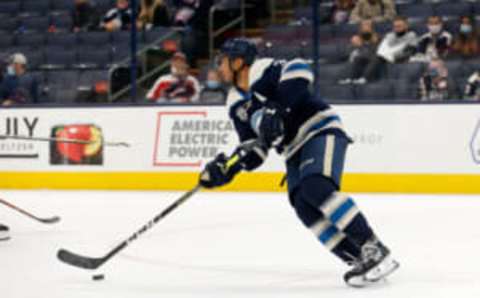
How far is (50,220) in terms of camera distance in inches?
240

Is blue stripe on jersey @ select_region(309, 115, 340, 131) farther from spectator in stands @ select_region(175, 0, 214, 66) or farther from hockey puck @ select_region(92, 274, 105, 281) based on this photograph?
spectator in stands @ select_region(175, 0, 214, 66)

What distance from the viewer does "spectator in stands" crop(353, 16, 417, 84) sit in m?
8.16

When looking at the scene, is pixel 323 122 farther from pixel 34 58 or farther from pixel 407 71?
pixel 34 58

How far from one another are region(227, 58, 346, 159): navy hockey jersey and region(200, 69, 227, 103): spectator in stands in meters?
4.55

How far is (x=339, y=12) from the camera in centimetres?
883

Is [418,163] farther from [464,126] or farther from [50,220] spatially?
[50,220]

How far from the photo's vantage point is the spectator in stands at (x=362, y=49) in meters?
8.27

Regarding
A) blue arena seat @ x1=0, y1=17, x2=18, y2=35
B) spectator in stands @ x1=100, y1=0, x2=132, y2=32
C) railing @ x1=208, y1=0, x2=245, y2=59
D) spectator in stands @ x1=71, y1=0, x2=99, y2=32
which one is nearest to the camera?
spectator in stands @ x1=100, y1=0, x2=132, y2=32

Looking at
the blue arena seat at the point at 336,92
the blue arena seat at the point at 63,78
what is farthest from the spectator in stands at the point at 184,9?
the blue arena seat at the point at 336,92

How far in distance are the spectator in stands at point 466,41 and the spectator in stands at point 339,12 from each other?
112cm

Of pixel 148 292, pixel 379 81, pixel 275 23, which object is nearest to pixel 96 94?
pixel 275 23

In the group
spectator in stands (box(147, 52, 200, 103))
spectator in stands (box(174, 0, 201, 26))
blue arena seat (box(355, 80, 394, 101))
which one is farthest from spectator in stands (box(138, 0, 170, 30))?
blue arena seat (box(355, 80, 394, 101))

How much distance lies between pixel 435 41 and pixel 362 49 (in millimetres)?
620

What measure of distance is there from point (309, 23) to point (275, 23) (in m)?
0.88
